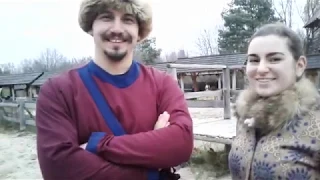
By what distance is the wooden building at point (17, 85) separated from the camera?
2169cm

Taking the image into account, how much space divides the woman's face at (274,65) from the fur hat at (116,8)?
508mm

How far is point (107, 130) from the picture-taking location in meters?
1.39

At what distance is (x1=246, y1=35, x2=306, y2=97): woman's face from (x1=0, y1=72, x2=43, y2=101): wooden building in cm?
2172

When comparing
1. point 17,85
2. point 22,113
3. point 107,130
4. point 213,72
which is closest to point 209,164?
point 107,130

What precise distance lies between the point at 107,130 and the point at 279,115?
72 centimetres

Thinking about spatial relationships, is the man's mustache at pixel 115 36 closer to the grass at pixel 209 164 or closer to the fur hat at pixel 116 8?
the fur hat at pixel 116 8

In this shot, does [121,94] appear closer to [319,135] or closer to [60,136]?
[60,136]

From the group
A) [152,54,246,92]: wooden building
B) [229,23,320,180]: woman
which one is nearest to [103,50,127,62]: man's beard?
[229,23,320,180]: woman

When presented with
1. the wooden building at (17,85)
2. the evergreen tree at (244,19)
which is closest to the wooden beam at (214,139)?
the wooden building at (17,85)

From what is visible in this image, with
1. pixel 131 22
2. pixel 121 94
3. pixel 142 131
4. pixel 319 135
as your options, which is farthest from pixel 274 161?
A: pixel 131 22

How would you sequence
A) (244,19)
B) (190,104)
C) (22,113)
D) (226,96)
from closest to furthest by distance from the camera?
(226,96)
(190,104)
(22,113)
(244,19)

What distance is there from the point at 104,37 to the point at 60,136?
46 centimetres

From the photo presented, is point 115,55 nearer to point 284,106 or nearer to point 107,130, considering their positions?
point 107,130

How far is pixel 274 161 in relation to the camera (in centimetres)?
135
